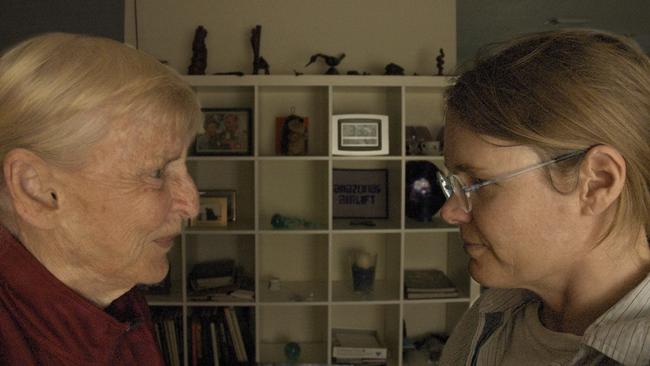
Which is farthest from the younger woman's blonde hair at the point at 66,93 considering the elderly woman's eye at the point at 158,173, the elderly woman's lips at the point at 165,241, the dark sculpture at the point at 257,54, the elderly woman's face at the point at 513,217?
the dark sculpture at the point at 257,54

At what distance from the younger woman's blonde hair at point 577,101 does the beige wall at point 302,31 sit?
2.19 meters

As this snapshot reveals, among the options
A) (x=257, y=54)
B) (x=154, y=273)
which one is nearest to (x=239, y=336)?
(x=257, y=54)

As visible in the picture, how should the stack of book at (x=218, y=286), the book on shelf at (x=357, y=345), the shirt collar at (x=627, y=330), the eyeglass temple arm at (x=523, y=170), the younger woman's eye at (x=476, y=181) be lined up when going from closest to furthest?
the shirt collar at (x=627, y=330) → the eyeglass temple arm at (x=523, y=170) → the younger woman's eye at (x=476, y=181) → the stack of book at (x=218, y=286) → the book on shelf at (x=357, y=345)

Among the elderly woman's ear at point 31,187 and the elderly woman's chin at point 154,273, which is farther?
the elderly woman's chin at point 154,273

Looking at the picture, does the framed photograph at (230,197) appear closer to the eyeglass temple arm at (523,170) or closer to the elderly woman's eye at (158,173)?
the elderly woman's eye at (158,173)

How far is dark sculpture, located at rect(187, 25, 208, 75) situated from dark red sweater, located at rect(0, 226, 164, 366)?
6.84 feet

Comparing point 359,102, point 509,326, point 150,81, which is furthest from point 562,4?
point 150,81

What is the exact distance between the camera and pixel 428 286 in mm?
2984

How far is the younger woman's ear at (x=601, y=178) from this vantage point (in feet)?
3.00

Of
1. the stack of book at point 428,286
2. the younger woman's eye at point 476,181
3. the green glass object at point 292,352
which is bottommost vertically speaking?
the green glass object at point 292,352

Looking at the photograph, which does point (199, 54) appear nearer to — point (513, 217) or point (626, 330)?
point (513, 217)

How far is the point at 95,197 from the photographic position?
0.94 meters

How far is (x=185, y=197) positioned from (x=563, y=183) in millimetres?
694

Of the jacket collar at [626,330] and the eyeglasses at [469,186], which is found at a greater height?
the eyeglasses at [469,186]
